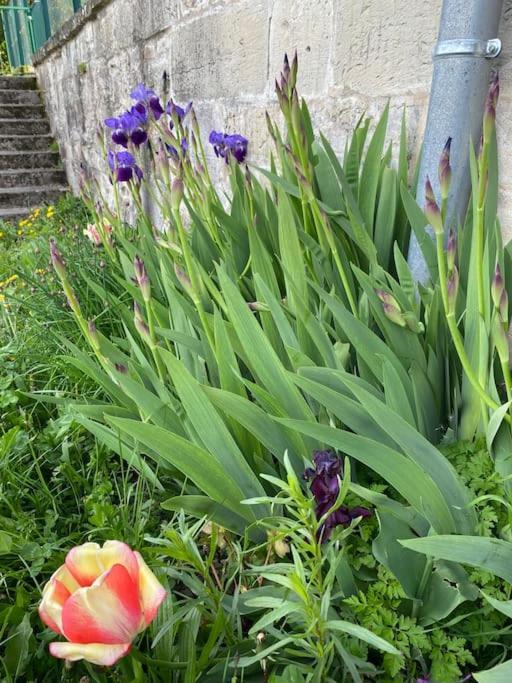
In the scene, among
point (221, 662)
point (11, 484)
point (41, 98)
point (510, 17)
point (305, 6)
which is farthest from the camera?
point (41, 98)

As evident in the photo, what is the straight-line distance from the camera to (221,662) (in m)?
0.83

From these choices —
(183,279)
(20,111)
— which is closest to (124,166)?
(183,279)

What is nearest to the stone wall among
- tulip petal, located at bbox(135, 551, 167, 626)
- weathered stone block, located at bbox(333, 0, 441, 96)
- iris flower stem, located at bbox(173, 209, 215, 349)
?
weathered stone block, located at bbox(333, 0, 441, 96)

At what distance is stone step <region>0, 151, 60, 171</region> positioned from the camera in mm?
6633

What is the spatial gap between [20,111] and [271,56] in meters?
6.55

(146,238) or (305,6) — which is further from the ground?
(305,6)

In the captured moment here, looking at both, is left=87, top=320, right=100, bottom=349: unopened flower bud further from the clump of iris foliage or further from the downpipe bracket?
the downpipe bracket

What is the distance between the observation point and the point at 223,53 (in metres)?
2.40

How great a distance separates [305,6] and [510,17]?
35.4 inches

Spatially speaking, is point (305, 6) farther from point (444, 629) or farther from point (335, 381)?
point (444, 629)

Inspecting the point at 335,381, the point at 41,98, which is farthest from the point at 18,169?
the point at 335,381

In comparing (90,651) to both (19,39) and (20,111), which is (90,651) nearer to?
(20,111)

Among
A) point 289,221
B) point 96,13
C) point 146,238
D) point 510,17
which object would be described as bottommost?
point 146,238

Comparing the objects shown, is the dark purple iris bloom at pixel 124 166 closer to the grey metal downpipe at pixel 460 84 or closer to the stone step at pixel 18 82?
the grey metal downpipe at pixel 460 84
